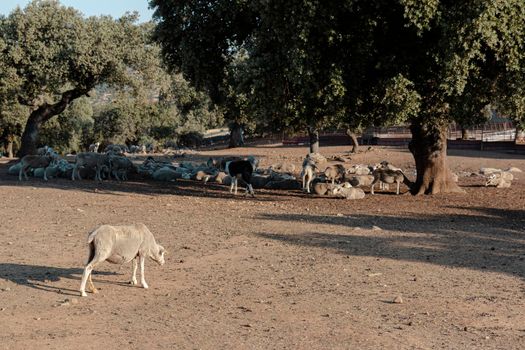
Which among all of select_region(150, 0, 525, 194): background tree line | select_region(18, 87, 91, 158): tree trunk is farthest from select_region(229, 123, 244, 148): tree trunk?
select_region(150, 0, 525, 194): background tree line

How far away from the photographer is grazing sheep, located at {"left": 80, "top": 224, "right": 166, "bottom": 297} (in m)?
10.4

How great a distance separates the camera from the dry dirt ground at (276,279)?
8.80m

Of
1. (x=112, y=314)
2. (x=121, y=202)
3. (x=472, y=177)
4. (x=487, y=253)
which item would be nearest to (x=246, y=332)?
(x=112, y=314)

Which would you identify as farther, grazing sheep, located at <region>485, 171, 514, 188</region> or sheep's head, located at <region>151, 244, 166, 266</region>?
grazing sheep, located at <region>485, 171, 514, 188</region>

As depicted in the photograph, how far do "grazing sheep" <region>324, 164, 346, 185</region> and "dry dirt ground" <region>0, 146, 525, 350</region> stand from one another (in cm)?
528

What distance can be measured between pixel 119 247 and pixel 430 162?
15021mm

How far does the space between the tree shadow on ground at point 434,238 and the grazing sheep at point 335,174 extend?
7.49 meters

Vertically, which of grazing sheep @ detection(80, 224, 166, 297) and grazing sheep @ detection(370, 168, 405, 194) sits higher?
grazing sheep @ detection(370, 168, 405, 194)

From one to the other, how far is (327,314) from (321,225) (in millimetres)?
7627

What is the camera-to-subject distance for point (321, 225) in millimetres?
17203

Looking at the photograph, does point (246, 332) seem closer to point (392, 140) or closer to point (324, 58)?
point (324, 58)

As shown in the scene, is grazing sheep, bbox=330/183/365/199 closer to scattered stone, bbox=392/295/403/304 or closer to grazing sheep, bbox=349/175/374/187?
grazing sheep, bbox=349/175/374/187

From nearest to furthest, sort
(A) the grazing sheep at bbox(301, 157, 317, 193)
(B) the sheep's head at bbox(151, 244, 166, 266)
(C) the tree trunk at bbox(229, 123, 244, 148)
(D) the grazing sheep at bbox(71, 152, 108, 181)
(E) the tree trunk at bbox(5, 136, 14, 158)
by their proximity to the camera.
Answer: (B) the sheep's head at bbox(151, 244, 166, 266) → (A) the grazing sheep at bbox(301, 157, 317, 193) → (D) the grazing sheep at bbox(71, 152, 108, 181) → (C) the tree trunk at bbox(229, 123, 244, 148) → (E) the tree trunk at bbox(5, 136, 14, 158)

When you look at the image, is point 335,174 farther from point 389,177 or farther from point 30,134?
point 30,134
